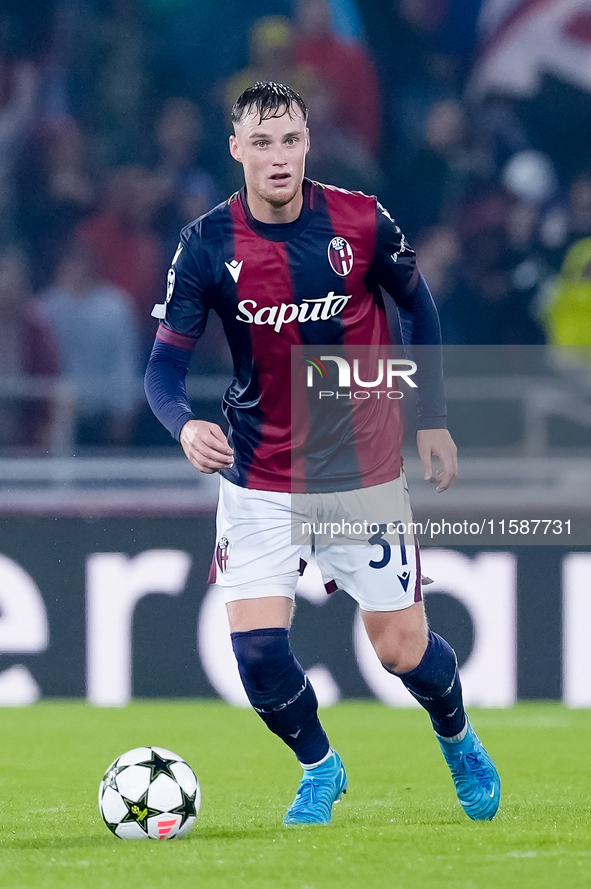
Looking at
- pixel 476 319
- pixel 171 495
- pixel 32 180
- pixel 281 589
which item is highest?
pixel 32 180

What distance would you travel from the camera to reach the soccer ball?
10.2 feet

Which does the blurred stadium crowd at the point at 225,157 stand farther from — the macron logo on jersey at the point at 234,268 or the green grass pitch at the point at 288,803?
the macron logo on jersey at the point at 234,268

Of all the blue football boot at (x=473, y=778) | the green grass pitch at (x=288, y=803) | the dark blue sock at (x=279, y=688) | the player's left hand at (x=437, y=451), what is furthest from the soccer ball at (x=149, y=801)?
the player's left hand at (x=437, y=451)

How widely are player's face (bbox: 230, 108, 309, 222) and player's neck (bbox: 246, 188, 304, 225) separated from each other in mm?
22

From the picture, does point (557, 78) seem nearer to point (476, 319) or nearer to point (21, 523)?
point (476, 319)

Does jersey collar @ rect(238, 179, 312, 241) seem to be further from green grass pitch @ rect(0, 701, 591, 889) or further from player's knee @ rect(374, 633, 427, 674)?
green grass pitch @ rect(0, 701, 591, 889)

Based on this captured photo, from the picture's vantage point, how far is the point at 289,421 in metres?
3.57

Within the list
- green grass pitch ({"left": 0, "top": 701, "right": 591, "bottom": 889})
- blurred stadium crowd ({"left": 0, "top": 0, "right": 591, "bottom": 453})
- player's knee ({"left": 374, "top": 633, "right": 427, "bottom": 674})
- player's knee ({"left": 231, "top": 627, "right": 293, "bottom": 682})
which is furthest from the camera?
blurred stadium crowd ({"left": 0, "top": 0, "right": 591, "bottom": 453})

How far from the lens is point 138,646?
19.4 ft

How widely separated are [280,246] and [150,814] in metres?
1.51

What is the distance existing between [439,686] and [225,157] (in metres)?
5.23

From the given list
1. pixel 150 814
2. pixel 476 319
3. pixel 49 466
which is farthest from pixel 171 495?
pixel 150 814

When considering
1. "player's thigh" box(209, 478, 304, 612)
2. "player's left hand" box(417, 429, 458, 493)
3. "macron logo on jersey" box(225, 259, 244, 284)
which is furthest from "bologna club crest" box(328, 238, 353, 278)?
"player's thigh" box(209, 478, 304, 612)

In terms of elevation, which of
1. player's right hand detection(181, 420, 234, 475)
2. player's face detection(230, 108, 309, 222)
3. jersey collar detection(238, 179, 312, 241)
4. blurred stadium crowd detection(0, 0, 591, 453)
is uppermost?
blurred stadium crowd detection(0, 0, 591, 453)
